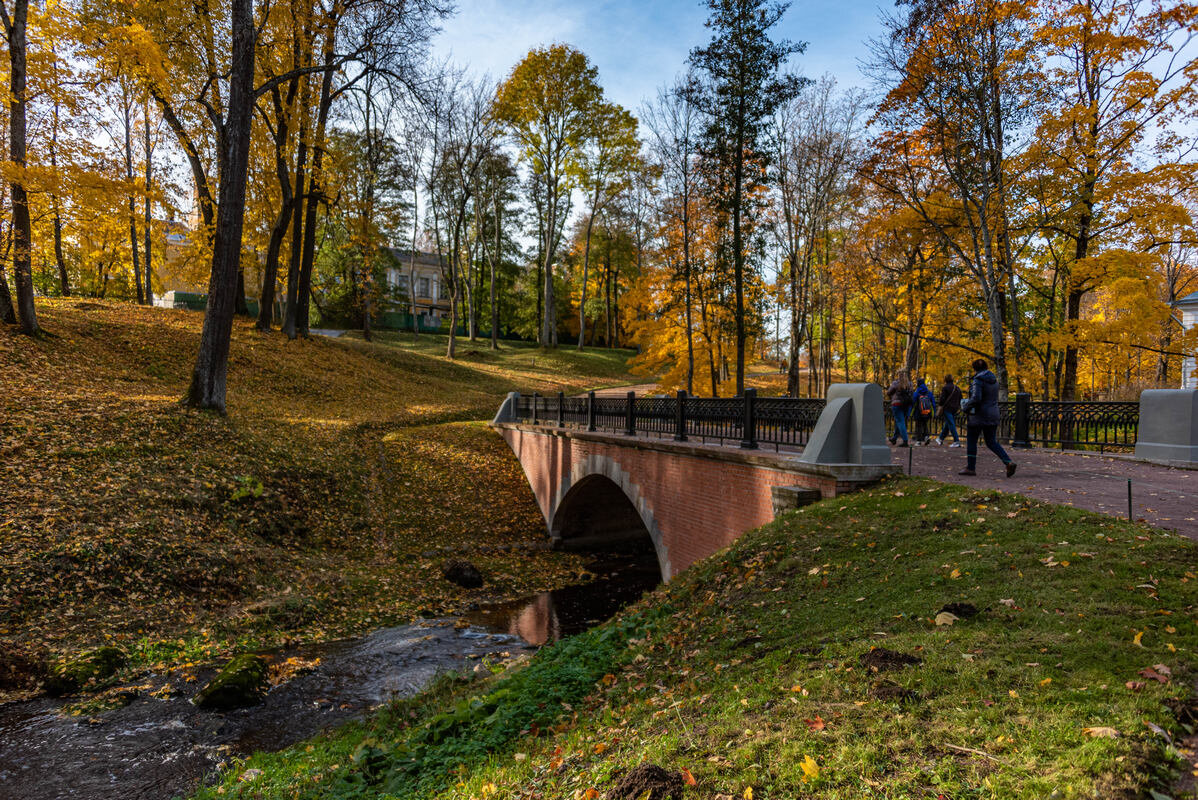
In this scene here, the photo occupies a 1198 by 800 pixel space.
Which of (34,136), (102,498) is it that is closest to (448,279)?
(34,136)

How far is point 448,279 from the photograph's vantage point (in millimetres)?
40094

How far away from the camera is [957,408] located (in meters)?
11.8

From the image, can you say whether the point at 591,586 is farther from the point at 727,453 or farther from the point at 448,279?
the point at 448,279

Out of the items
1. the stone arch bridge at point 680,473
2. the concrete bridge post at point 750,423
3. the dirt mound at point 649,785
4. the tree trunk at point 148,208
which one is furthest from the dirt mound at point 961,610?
the tree trunk at point 148,208

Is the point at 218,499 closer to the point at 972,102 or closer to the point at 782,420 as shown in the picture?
the point at 782,420

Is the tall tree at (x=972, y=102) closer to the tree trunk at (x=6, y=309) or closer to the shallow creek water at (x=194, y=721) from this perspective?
the shallow creek water at (x=194, y=721)

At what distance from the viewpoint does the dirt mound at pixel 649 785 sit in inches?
116

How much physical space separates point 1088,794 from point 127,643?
960cm

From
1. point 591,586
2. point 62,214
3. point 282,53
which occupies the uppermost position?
point 282,53

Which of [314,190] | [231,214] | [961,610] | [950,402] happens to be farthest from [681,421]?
[314,190]

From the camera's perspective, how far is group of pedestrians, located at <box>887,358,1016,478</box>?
27.6ft

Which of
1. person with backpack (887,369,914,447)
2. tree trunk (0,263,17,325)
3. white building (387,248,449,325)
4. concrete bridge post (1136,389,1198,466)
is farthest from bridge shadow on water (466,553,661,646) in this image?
white building (387,248,449,325)

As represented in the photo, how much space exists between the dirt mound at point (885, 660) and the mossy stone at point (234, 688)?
6.64 meters

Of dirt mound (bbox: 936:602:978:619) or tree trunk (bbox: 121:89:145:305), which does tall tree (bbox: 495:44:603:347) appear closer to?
tree trunk (bbox: 121:89:145:305)
